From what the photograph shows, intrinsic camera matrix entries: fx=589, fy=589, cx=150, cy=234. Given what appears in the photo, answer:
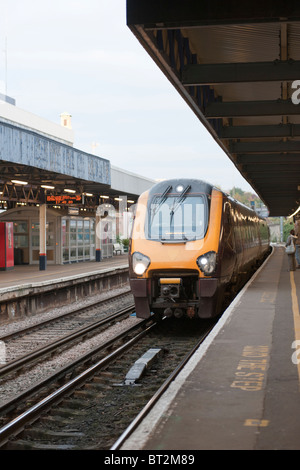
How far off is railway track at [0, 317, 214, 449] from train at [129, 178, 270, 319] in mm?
839

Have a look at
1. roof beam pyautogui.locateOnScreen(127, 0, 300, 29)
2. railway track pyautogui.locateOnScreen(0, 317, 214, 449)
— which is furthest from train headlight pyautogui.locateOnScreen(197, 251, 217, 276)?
roof beam pyautogui.locateOnScreen(127, 0, 300, 29)

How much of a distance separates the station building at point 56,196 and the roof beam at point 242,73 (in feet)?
25.6

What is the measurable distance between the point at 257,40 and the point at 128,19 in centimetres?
466

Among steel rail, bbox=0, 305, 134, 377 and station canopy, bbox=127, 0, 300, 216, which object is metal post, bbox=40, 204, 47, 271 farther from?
steel rail, bbox=0, 305, 134, 377

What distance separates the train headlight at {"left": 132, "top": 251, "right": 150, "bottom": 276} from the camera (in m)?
11.1

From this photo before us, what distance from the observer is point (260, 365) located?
6.59 metres

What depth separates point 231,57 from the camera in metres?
10.6

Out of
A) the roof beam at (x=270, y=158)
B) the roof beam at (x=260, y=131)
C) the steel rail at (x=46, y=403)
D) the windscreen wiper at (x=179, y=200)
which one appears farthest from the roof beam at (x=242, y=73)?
the roof beam at (x=270, y=158)

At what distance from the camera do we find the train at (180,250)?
10891 mm

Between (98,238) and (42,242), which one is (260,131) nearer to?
(42,242)

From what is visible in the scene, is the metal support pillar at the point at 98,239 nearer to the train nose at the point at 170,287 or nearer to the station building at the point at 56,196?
the station building at the point at 56,196

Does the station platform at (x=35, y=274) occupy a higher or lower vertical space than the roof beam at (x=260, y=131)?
lower

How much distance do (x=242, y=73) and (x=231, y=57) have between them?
89 cm

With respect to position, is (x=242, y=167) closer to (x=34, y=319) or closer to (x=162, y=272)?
(x=34, y=319)
